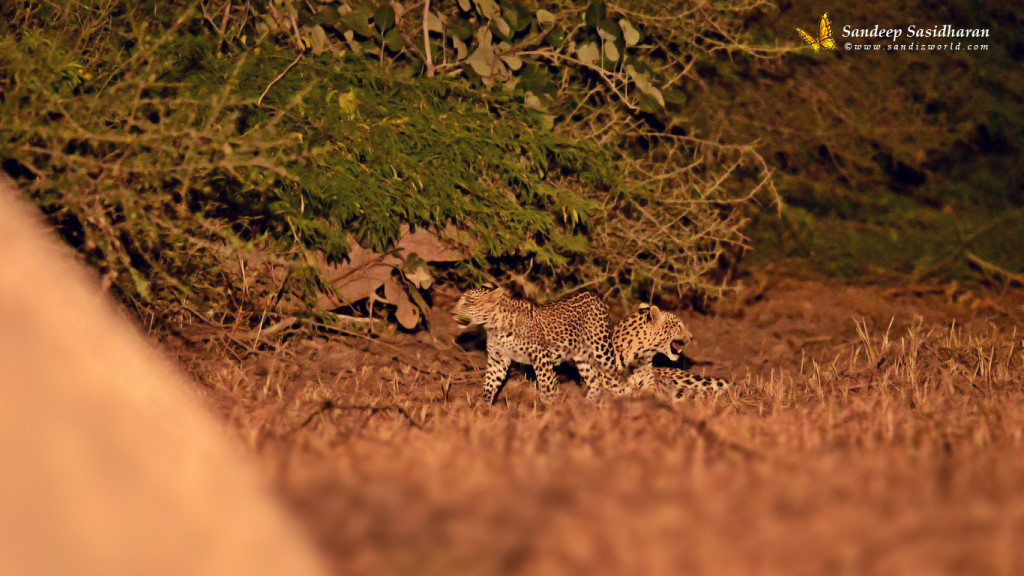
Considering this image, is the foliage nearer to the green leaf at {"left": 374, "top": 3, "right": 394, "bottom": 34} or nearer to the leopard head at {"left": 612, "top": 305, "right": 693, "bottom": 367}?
the leopard head at {"left": 612, "top": 305, "right": 693, "bottom": 367}

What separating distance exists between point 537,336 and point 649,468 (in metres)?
4.71

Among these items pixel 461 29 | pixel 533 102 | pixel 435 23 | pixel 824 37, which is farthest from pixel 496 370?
pixel 824 37

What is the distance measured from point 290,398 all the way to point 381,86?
8.92ft

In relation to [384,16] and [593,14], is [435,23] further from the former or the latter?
[593,14]

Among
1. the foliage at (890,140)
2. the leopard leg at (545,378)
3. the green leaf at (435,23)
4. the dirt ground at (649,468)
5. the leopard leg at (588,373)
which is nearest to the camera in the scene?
the dirt ground at (649,468)

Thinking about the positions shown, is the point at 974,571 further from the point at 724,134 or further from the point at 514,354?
the point at 724,134

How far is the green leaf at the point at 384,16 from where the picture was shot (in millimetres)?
8727

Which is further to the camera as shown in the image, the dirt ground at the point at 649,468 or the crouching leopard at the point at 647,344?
the crouching leopard at the point at 647,344

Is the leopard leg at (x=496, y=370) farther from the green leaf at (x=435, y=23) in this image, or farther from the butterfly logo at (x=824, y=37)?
the butterfly logo at (x=824, y=37)

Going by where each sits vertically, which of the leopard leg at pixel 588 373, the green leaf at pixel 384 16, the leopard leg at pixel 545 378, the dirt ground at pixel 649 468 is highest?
the green leaf at pixel 384 16

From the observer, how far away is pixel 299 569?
343cm

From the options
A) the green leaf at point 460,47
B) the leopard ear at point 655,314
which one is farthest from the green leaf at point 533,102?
the leopard ear at point 655,314

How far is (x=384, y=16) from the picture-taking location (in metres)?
8.74

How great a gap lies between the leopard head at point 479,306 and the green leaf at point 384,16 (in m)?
2.24
